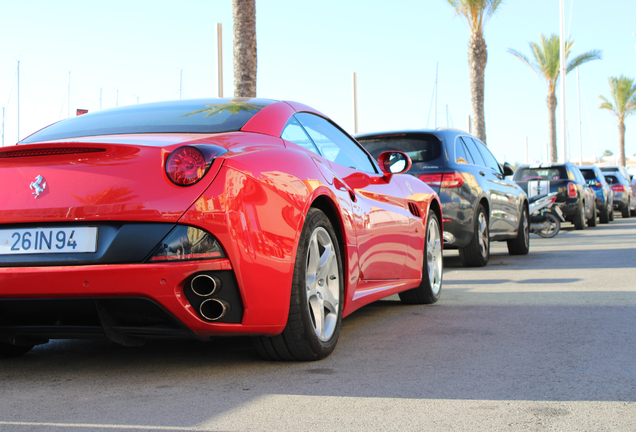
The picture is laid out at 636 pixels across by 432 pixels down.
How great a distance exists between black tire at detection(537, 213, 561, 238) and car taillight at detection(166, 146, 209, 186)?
1326 centimetres

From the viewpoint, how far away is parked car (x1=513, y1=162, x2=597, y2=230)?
16.7 metres

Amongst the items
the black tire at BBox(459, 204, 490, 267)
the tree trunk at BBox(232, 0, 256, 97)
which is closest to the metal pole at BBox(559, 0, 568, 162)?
the tree trunk at BBox(232, 0, 256, 97)

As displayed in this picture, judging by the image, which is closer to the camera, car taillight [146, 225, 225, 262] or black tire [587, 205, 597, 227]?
car taillight [146, 225, 225, 262]

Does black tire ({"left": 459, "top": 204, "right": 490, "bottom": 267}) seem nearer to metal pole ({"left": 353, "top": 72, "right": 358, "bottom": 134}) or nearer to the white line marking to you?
the white line marking

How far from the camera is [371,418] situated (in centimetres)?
295

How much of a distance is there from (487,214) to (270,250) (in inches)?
249

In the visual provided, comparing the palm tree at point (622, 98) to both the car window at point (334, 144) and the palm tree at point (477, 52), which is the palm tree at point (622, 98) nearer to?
the palm tree at point (477, 52)

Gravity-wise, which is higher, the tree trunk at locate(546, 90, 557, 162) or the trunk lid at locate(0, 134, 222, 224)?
the tree trunk at locate(546, 90, 557, 162)

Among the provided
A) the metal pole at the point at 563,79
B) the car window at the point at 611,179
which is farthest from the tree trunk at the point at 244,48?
the metal pole at the point at 563,79

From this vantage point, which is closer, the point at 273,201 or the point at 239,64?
the point at 273,201

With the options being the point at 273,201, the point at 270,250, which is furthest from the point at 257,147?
the point at 270,250

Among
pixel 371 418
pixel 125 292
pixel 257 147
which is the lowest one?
pixel 371 418

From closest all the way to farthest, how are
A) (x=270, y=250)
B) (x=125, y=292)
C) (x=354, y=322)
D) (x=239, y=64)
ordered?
1. (x=125, y=292)
2. (x=270, y=250)
3. (x=354, y=322)
4. (x=239, y=64)

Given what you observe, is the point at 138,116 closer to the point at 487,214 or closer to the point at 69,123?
the point at 69,123
